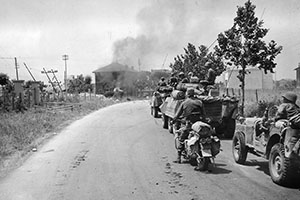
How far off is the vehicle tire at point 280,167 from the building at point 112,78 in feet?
175

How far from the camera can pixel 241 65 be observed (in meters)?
18.6

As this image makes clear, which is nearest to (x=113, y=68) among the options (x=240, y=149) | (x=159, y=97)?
(x=159, y=97)

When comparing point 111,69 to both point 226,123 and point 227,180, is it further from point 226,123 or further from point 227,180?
point 227,180

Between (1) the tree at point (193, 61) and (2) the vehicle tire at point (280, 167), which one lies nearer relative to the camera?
(2) the vehicle tire at point (280, 167)

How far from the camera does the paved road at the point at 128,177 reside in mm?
6543

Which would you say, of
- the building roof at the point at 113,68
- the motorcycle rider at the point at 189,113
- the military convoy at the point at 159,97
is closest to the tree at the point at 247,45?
the military convoy at the point at 159,97

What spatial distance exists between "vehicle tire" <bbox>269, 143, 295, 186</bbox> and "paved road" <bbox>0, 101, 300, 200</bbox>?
0.48ft

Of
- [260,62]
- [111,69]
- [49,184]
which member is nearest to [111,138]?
[49,184]

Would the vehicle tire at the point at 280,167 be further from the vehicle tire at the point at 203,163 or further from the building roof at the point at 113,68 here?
the building roof at the point at 113,68

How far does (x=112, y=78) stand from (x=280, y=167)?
6307 cm

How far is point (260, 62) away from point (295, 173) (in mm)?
12288

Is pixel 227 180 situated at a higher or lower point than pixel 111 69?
lower

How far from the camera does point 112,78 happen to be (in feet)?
227

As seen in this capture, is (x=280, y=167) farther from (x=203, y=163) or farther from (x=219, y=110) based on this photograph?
(x=219, y=110)
